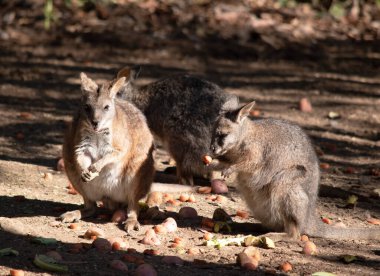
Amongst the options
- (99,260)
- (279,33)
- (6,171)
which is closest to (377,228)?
(99,260)

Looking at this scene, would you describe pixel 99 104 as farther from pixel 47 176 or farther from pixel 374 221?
pixel 374 221

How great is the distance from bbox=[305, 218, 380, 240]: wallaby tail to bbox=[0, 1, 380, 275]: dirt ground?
0.16ft

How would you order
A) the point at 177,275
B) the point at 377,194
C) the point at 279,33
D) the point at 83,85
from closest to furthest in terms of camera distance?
1. the point at 177,275
2. the point at 83,85
3. the point at 377,194
4. the point at 279,33

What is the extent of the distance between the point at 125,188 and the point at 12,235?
1003 mm

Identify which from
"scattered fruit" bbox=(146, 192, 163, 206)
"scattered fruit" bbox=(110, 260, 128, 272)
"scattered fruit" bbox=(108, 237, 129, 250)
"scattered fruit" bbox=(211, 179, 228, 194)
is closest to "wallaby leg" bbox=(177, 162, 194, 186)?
"scattered fruit" bbox=(211, 179, 228, 194)

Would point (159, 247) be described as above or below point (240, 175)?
below

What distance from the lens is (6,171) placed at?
6738 mm

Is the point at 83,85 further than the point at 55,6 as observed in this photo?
No

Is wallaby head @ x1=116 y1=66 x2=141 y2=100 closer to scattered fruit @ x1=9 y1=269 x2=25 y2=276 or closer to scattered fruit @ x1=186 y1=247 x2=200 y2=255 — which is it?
scattered fruit @ x1=186 y1=247 x2=200 y2=255

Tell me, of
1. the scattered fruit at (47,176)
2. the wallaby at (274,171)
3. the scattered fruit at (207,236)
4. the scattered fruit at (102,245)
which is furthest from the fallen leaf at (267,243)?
the scattered fruit at (47,176)

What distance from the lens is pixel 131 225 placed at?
5516 mm

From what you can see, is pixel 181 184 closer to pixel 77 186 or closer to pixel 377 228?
pixel 77 186

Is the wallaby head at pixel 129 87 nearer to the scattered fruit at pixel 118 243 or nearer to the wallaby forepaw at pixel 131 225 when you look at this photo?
the wallaby forepaw at pixel 131 225

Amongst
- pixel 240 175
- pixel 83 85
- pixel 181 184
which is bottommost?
pixel 181 184
